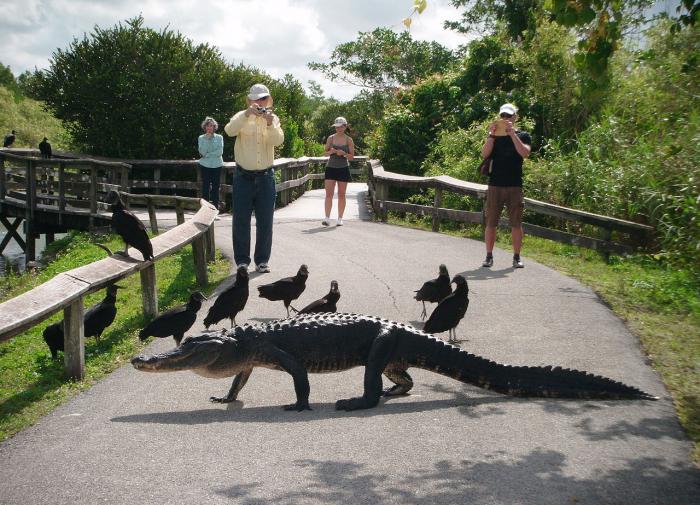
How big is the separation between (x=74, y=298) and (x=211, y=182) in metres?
10.9

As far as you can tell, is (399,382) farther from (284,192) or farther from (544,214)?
(284,192)

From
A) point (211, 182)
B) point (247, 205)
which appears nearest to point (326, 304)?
point (247, 205)

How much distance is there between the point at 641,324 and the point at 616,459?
Result: 3.80m

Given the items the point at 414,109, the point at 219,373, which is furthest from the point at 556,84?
the point at 219,373

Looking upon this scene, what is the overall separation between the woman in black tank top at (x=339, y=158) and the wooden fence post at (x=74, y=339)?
913 centimetres

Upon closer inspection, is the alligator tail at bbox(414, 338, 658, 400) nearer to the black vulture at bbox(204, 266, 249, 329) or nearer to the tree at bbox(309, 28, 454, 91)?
the black vulture at bbox(204, 266, 249, 329)

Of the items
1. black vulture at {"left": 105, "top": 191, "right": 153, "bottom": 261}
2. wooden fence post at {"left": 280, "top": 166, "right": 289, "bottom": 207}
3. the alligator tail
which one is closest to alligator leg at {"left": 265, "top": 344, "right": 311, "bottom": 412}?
the alligator tail

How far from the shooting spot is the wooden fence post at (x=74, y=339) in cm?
617

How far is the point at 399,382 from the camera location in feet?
19.0

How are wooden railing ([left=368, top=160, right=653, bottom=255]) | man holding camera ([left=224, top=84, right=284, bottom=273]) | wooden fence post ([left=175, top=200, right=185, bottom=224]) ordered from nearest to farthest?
1. man holding camera ([left=224, top=84, right=284, bottom=273])
2. wooden fence post ([left=175, top=200, right=185, bottom=224])
3. wooden railing ([left=368, top=160, right=653, bottom=255])

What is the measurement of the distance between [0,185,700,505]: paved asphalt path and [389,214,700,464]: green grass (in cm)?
17

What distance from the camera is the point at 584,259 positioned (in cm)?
1244

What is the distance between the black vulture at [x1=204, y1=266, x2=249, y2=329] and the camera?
287 inches

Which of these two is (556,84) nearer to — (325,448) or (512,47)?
(512,47)
